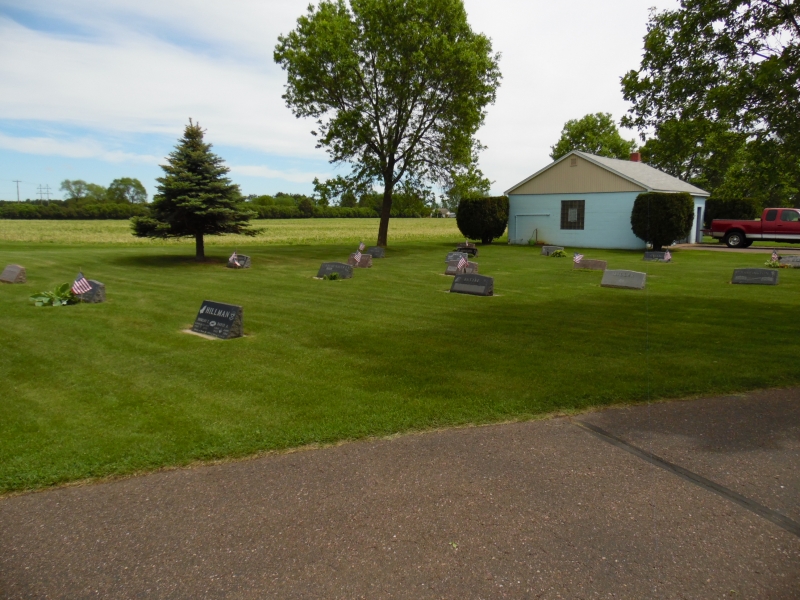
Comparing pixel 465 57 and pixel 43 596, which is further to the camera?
pixel 465 57

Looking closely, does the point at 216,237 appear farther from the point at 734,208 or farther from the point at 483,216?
the point at 734,208

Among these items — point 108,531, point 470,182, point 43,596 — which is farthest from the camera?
point 470,182

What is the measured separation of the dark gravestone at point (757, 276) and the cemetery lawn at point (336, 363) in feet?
1.30

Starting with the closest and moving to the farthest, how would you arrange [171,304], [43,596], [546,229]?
[43,596] < [171,304] < [546,229]

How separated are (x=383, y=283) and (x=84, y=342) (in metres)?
9.07

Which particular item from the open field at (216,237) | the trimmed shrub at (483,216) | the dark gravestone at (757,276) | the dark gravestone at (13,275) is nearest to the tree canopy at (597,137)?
the open field at (216,237)

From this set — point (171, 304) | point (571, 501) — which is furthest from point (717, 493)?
point (171, 304)

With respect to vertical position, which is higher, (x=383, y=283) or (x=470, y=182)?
(x=470, y=182)

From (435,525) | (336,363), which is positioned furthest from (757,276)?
(435,525)

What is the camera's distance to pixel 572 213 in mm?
34656

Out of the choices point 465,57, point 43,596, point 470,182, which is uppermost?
point 465,57

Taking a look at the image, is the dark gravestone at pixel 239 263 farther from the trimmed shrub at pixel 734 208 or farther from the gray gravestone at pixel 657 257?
the trimmed shrub at pixel 734 208

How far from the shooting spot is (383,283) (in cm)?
1692

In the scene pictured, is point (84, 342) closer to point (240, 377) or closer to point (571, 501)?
point (240, 377)
